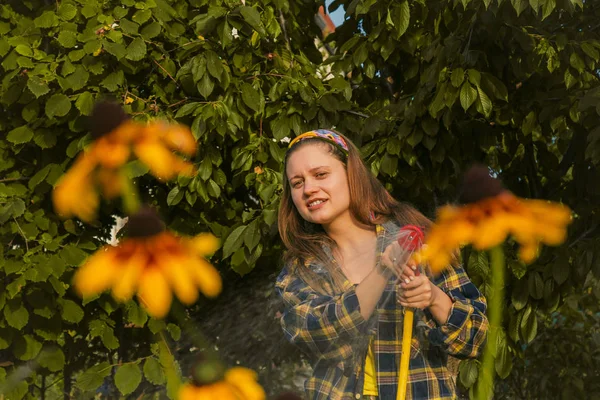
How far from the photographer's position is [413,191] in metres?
2.38

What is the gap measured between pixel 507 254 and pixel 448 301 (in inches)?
30.9

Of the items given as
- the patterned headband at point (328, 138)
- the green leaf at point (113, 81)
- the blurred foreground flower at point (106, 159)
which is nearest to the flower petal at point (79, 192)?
the blurred foreground flower at point (106, 159)

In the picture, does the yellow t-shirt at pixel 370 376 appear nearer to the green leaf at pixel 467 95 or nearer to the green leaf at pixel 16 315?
the green leaf at pixel 467 95

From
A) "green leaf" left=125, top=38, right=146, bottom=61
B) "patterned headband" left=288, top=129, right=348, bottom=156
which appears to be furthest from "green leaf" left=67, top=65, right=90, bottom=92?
"patterned headband" left=288, top=129, right=348, bottom=156

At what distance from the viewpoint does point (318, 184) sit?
153cm

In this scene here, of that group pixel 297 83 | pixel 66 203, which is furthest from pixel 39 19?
pixel 66 203

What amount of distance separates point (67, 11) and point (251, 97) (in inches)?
21.9

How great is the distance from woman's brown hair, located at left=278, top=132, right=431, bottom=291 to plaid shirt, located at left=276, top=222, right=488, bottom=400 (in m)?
0.03

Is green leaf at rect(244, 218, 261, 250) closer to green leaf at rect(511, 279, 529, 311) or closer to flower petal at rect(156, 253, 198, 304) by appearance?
green leaf at rect(511, 279, 529, 311)

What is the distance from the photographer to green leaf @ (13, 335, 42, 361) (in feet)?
7.49

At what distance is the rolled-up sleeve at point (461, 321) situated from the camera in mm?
1382

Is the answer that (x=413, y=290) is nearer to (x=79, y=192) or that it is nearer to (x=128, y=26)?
(x=79, y=192)

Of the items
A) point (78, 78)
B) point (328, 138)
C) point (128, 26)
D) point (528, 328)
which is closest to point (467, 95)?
point (328, 138)

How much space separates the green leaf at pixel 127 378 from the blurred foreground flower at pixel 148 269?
52.4 inches
